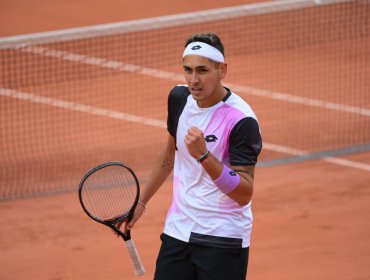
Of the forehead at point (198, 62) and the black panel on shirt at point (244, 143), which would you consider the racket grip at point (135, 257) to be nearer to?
the black panel on shirt at point (244, 143)

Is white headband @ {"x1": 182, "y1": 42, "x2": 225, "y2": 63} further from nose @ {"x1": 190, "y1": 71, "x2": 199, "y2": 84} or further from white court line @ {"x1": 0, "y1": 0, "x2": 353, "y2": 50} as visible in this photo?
white court line @ {"x1": 0, "y1": 0, "x2": 353, "y2": 50}

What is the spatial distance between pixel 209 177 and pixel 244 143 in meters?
0.32

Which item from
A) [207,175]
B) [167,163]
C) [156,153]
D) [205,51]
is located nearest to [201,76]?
[205,51]

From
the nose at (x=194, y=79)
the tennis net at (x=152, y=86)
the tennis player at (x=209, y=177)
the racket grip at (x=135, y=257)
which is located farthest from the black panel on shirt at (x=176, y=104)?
the tennis net at (x=152, y=86)

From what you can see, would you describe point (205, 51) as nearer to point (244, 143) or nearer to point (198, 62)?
point (198, 62)

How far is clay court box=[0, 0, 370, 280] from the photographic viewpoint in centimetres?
853

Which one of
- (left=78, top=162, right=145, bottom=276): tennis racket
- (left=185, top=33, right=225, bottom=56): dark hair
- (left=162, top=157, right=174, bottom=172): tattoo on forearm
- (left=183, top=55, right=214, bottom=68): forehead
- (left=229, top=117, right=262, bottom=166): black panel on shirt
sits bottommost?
(left=78, top=162, right=145, bottom=276): tennis racket

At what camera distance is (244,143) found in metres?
5.04

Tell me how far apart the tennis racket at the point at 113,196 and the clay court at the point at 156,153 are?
2.48 m

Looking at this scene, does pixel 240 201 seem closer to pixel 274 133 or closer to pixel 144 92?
pixel 274 133

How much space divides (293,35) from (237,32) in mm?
1073

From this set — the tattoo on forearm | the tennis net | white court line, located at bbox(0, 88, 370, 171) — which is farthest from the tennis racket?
A: white court line, located at bbox(0, 88, 370, 171)

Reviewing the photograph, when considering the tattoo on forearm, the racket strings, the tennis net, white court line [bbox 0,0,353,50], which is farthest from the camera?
the tennis net

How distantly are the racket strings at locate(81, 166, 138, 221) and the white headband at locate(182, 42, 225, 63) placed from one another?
3.01ft
